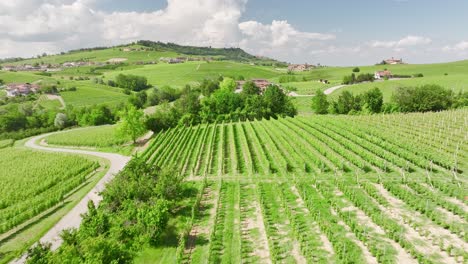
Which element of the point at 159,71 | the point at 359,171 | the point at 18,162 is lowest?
A: the point at 18,162

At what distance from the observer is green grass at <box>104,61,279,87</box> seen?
157000 millimetres

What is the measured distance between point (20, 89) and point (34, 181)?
356 feet

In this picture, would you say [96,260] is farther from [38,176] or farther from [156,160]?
[38,176]

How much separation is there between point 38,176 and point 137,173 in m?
20.0

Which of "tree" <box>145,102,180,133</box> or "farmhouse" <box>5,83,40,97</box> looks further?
"farmhouse" <box>5,83,40,97</box>

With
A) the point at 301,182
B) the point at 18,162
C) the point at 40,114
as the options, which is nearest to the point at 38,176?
the point at 18,162

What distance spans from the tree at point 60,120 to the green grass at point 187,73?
6795 centimetres

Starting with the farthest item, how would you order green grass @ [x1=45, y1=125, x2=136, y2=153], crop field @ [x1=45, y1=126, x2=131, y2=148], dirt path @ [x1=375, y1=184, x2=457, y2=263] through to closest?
crop field @ [x1=45, y1=126, x2=131, y2=148], green grass @ [x1=45, y1=125, x2=136, y2=153], dirt path @ [x1=375, y1=184, x2=457, y2=263]

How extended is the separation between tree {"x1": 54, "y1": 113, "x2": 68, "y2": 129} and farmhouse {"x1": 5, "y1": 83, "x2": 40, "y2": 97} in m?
50.0

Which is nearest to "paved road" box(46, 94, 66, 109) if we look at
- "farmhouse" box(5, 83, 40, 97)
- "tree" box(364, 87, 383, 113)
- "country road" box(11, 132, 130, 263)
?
"farmhouse" box(5, 83, 40, 97)

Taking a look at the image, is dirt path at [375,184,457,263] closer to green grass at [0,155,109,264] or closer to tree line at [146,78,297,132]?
green grass at [0,155,109,264]

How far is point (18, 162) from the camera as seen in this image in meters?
46.8

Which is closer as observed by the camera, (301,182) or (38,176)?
(301,182)

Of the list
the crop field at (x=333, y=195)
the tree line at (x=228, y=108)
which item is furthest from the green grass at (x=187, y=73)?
the crop field at (x=333, y=195)
